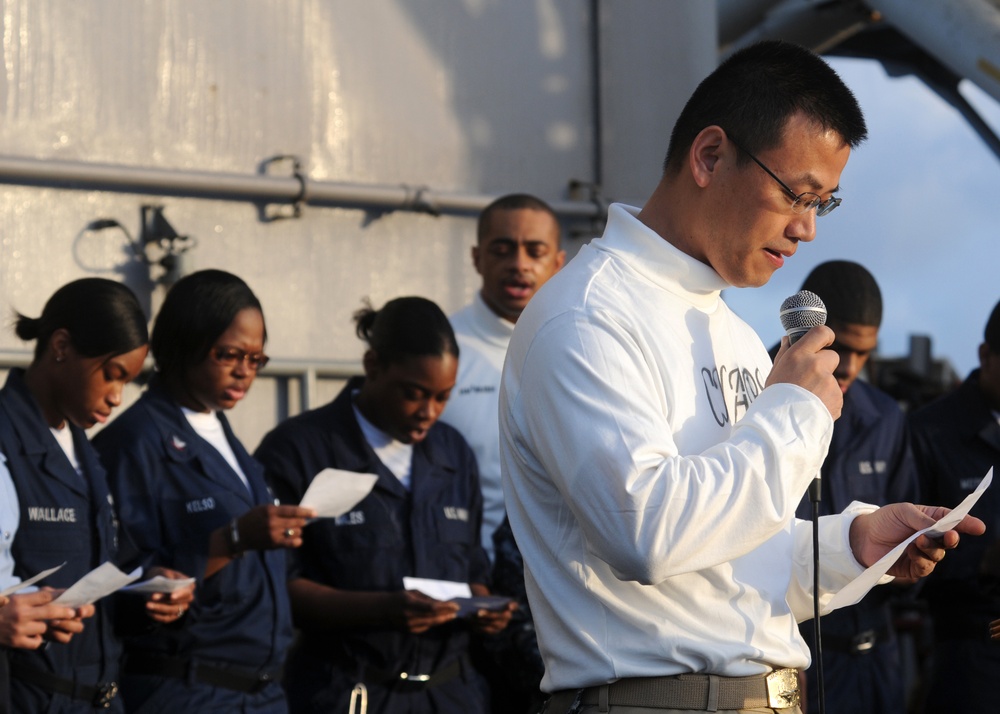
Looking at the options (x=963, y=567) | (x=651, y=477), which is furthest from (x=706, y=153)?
(x=963, y=567)

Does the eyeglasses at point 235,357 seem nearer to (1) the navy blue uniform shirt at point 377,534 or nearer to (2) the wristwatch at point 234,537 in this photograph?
(1) the navy blue uniform shirt at point 377,534

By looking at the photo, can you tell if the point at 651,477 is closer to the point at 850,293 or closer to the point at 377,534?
the point at 377,534

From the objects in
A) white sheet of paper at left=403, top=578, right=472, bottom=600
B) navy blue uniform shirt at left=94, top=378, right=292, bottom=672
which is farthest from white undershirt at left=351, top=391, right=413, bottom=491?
navy blue uniform shirt at left=94, top=378, right=292, bottom=672

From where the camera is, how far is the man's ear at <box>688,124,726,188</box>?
7.59 ft

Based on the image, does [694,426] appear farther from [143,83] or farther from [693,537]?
[143,83]

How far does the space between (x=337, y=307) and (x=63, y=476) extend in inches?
80.5

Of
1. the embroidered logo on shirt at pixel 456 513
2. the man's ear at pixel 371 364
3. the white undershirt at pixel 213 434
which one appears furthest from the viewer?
the man's ear at pixel 371 364

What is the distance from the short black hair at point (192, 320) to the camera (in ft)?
12.9

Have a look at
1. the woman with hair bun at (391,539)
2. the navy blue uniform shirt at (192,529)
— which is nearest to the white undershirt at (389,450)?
the woman with hair bun at (391,539)

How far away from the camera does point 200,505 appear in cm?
374

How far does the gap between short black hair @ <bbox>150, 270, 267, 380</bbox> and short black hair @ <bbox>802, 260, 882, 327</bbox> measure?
1.95 meters

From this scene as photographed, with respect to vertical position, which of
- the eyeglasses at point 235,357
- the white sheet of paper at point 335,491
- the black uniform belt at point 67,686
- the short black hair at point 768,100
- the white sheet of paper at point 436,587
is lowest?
the black uniform belt at point 67,686

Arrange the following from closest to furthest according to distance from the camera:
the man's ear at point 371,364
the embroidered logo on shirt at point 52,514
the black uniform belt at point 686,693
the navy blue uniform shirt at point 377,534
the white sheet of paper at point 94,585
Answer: the black uniform belt at point 686,693
the white sheet of paper at point 94,585
the embroidered logo on shirt at point 52,514
the navy blue uniform shirt at point 377,534
the man's ear at point 371,364

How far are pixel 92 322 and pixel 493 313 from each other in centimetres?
169
